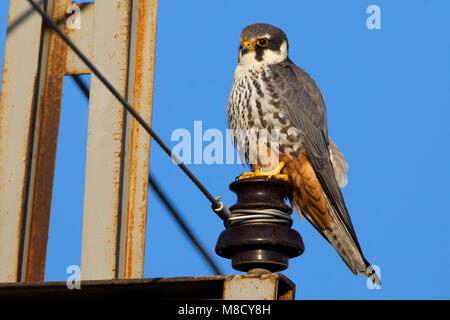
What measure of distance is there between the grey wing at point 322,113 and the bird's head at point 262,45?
0.13 meters

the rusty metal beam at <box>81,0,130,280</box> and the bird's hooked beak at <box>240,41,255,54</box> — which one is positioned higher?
the bird's hooked beak at <box>240,41,255,54</box>

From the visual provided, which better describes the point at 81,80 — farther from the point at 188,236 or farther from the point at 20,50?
the point at 188,236

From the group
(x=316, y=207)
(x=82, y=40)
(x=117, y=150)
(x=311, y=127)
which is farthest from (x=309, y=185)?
(x=82, y=40)

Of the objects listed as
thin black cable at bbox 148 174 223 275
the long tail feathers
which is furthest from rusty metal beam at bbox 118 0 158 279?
the long tail feathers

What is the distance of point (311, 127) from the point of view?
521cm

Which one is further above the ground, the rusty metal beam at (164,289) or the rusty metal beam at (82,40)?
the rusty metal beam at (82,40)

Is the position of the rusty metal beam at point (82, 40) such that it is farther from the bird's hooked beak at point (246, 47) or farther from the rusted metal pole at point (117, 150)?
the bird's hooked beak at point (246, 47)

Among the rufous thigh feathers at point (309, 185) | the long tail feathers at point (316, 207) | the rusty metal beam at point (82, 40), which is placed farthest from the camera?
the rufous thigh feathers at point (309, 185)

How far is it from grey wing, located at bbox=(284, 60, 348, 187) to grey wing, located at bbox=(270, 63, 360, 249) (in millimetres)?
18

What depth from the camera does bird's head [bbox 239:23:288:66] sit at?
17.8 ft

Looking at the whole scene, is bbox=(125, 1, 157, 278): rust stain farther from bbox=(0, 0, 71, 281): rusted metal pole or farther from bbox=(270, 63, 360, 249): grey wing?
bbox=(270, 63, 360, 249): grey wing

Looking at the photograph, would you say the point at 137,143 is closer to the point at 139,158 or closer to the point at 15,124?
the point at 139,158

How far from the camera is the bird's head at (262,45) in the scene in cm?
542

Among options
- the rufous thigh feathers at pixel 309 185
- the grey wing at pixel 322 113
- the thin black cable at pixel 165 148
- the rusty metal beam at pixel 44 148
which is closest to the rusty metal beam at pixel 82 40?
the rusty metal beam at pixel 44 148
